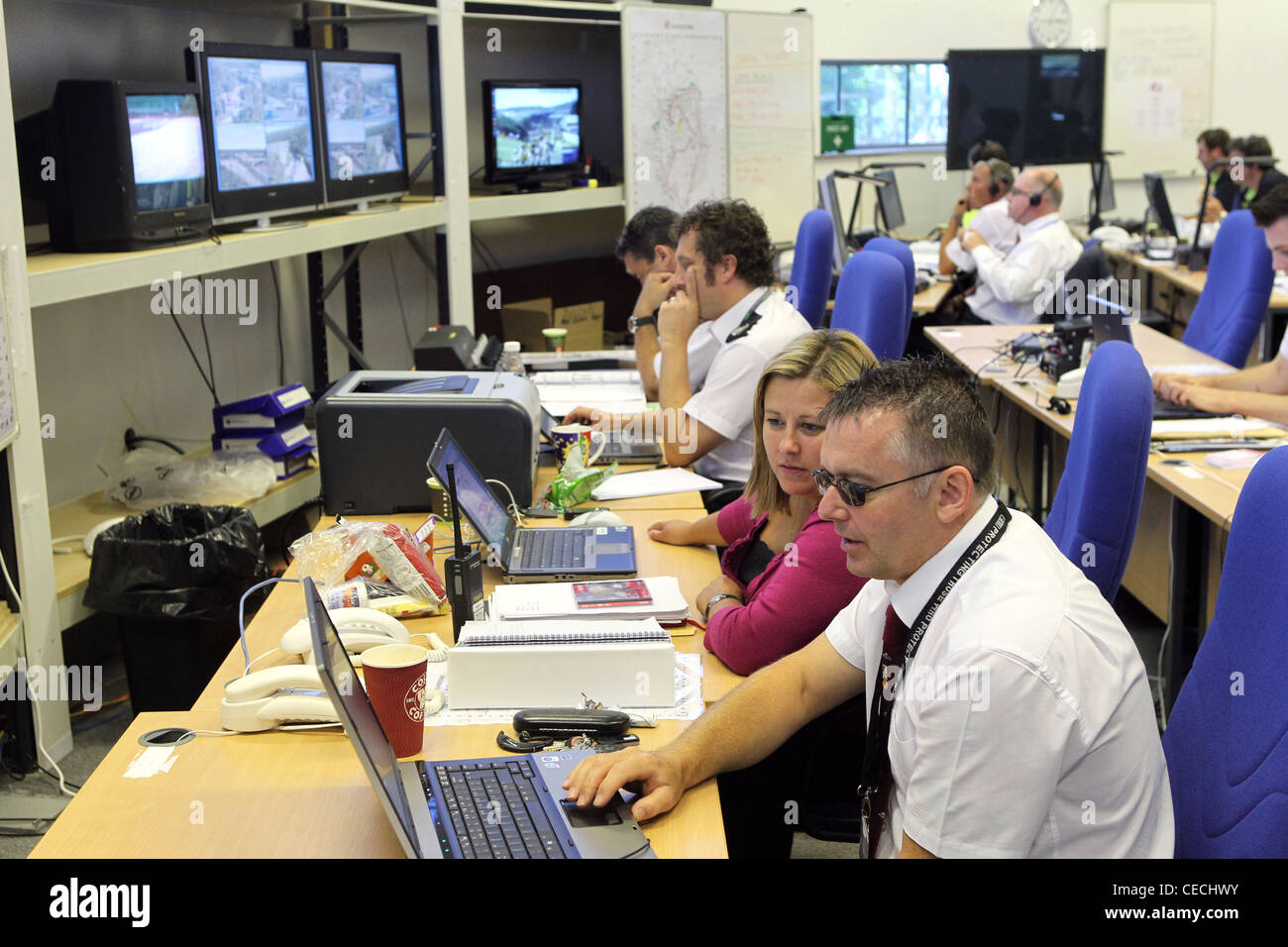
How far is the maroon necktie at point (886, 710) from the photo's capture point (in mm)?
1512

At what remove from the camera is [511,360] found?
384cm

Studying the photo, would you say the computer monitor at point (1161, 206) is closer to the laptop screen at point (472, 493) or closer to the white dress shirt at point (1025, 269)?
the white dress shirt at point (1025, 269)

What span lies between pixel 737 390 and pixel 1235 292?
212cm

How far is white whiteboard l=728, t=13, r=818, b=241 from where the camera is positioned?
6.11 metres

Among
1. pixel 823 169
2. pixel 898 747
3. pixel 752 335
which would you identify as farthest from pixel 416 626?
pixel 823 169

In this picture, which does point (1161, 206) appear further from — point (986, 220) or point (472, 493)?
point (472, 493)

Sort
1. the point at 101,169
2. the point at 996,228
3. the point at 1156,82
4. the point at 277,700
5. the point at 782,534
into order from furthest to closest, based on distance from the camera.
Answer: the point at 1156,82
the point at 996,228
the point at 101,169
the point at 782,534
the point at 277,700

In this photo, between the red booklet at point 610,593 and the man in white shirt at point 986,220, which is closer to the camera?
the red booklet at point 610,593

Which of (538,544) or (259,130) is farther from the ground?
(259,130)

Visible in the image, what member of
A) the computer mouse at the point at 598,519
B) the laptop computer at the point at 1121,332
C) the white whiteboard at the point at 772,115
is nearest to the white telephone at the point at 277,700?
the computer mouse at the point at 598,519

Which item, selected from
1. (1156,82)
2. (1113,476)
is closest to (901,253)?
(1113,476)

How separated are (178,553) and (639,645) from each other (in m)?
1.66

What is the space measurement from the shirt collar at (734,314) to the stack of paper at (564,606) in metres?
1.44

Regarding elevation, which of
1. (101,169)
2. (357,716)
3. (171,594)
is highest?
(101,169)
